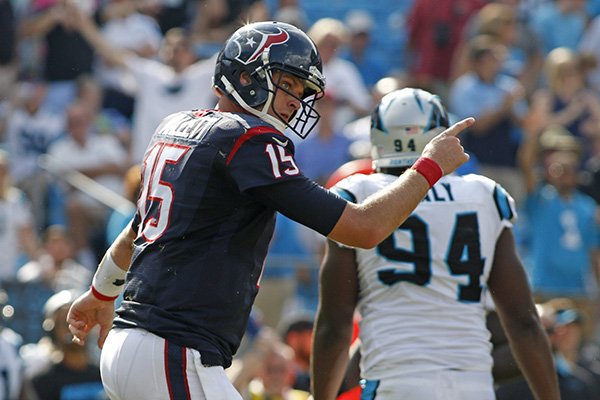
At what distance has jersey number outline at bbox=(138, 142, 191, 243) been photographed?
4.26 m

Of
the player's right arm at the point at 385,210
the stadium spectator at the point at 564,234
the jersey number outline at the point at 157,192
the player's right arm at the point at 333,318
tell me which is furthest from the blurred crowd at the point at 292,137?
the player's right arm at the point at 385,210

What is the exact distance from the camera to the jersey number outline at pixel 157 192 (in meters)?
4.26

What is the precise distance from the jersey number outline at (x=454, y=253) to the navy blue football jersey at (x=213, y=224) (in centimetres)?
98

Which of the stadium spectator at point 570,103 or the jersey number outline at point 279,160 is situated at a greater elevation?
the jersey number outline at point 279,160

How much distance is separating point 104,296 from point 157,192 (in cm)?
68

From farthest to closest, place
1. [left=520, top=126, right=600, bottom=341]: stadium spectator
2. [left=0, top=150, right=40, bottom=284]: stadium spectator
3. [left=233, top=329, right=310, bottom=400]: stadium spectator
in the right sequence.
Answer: [left=520, top=126, right=600, bottom=341]: stadium spectator → [left=0, top=150, right=40, bottom=284]: stadium spectator → [left=233, top=329, right=310, bottom=400]: stadium spectator

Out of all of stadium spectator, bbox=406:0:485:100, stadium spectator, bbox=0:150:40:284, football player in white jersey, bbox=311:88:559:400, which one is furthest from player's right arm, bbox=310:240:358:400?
stadium spectator, bbox=406:0:485:100

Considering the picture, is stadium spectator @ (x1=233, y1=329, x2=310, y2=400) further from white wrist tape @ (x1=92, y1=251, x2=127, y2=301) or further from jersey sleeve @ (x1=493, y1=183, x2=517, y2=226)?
white wrist tape @ (x1=92, y1=251, x2=127, y2=301)

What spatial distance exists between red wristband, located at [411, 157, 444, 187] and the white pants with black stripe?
95cm

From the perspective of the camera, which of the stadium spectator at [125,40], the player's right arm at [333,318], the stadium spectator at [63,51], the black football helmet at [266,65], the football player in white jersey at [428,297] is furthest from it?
the stadium spectator at [125,40]

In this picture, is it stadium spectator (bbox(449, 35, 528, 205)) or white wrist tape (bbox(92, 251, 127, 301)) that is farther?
stadium spectator (bbox(449, 35, 528, 205))

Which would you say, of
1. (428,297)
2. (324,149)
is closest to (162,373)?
(428,297)

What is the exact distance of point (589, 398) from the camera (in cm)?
853

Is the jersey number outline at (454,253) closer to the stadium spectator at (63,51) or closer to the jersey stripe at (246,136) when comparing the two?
the jersey stripe at (246,136)
